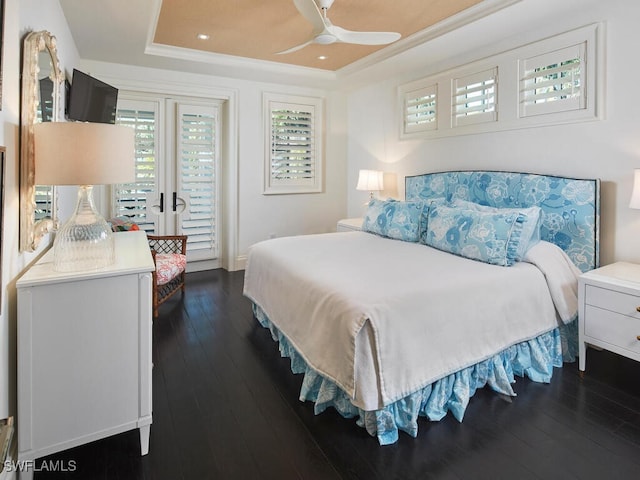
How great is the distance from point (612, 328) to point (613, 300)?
0.55 feet

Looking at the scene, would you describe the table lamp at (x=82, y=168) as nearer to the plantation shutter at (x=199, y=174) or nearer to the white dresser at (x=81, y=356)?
the white dresser at (x=81, y=356)

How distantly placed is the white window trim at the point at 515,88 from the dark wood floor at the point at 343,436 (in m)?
1.83

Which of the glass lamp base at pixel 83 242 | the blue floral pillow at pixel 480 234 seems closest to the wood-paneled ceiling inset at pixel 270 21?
the blue floral pillow at pixel 480 234

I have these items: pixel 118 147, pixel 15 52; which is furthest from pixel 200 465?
pixel 15 52

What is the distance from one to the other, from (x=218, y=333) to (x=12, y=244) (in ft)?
5.82

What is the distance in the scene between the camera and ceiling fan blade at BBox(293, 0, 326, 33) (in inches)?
103

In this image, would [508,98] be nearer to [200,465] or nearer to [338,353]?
[338,353]

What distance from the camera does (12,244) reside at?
5.24ft

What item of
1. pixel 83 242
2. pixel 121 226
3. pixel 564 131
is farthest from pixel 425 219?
pixel 121 226

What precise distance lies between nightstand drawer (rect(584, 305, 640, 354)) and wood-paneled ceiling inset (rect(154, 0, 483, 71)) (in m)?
2.36

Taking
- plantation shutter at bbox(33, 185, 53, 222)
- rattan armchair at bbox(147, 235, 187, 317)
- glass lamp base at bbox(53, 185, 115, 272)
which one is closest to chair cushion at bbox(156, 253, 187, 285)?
rattan armchair at bbox(147, 235, 187, 317)

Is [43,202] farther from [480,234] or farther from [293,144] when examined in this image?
[293,144]

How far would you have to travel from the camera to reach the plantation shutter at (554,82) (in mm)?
2910

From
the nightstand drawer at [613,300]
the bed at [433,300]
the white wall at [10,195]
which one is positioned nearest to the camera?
the white wall at [10,195]
